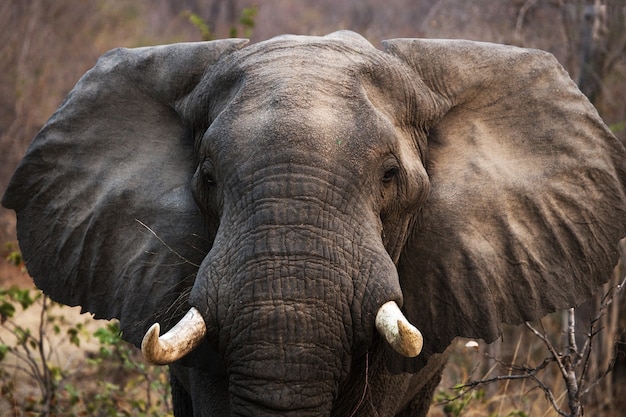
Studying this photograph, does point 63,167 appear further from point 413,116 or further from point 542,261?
point 542,261

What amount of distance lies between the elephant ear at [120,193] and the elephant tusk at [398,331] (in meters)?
0.85

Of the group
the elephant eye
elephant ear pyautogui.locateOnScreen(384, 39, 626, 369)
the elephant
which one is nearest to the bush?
the elephant

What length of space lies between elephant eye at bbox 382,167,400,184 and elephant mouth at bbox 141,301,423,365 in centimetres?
47

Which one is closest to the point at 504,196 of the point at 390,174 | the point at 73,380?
the point at 390,174

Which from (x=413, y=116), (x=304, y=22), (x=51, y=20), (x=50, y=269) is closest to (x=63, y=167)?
(x=50, y=269)

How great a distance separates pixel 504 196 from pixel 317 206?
2.74 ft

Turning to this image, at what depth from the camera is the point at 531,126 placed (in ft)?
13.3

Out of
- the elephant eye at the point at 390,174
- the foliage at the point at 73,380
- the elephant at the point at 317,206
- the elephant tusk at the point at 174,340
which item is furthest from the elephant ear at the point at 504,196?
the foliage at the point at 73,380

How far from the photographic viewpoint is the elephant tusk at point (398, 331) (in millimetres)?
3059

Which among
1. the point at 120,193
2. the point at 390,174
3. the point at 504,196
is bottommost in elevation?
the point at 120,193

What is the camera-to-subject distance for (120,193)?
4.13 metres

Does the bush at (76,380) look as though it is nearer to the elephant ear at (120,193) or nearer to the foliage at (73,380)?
the foliage at (73,380)

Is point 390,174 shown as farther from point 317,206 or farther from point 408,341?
point 408,341

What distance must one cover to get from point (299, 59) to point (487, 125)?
2.53 feet
